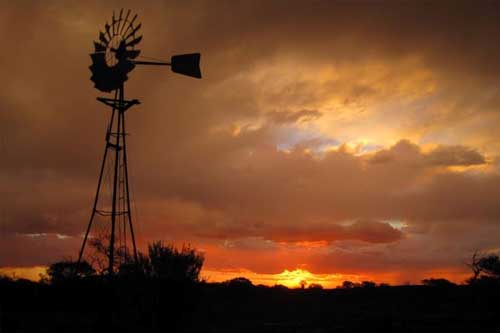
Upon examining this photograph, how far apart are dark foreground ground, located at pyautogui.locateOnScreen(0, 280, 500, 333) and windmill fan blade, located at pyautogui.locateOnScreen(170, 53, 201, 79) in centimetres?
941

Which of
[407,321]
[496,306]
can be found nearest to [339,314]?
[407,321]

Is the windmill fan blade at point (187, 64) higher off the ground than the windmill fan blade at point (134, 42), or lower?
lower

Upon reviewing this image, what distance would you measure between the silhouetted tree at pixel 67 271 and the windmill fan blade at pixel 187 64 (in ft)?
58.5

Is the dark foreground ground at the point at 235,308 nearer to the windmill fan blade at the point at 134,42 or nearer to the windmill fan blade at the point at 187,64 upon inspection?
the windmill fan blade at the point at 187,64

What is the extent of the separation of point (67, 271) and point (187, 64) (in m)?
27.5

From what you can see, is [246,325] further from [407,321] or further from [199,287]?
[199,287]

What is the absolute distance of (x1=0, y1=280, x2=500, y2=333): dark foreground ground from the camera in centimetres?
2128

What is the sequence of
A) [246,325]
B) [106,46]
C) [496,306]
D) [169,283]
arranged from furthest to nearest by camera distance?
[496,306] → [246,325] → [106,46] → [169,283]

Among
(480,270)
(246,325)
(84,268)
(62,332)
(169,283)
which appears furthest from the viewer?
(480,270)

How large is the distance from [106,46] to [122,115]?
11.7ft

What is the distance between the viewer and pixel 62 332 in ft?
84.2

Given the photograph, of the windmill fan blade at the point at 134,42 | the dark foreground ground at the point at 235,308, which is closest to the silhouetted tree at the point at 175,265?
the dark foreground ground at the point at 235,308

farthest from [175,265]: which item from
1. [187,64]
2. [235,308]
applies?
[235,308]

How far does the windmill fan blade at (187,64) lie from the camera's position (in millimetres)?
21997
